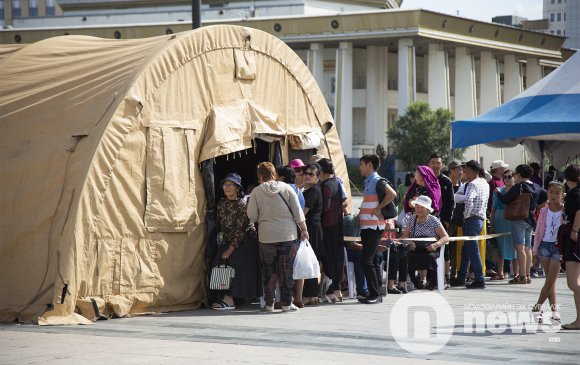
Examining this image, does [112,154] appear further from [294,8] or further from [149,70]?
[294,8]

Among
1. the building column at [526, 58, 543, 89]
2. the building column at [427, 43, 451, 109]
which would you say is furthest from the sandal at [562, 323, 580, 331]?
the building column at [526, 58, 543, 89]

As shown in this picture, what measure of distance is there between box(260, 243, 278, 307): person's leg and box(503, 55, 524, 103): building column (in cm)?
7490

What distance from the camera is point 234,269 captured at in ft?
44.9

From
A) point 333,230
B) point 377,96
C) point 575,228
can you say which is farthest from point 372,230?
point 377,96

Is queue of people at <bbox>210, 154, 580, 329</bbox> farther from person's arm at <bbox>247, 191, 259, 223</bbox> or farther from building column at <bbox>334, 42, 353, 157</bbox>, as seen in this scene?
building column at <bbox>334, 42, 353, 157</bbox>

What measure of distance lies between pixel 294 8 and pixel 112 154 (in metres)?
69.4

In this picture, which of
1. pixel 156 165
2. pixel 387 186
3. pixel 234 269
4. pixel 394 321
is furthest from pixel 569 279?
pixel 156 165

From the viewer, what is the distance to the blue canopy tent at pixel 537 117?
1678 centimetres

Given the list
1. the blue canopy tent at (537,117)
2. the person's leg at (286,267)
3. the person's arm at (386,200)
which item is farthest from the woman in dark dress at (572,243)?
the blue canopy tent at (537,117)

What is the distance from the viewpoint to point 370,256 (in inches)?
548

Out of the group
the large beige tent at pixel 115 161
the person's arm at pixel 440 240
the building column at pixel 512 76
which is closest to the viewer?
the large beige tent at pixel 115 161

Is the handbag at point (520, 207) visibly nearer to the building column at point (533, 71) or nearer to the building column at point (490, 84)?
the building column at point (490, 84)

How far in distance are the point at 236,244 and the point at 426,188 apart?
3738 millimetres

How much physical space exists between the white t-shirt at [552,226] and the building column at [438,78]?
67.6 m
